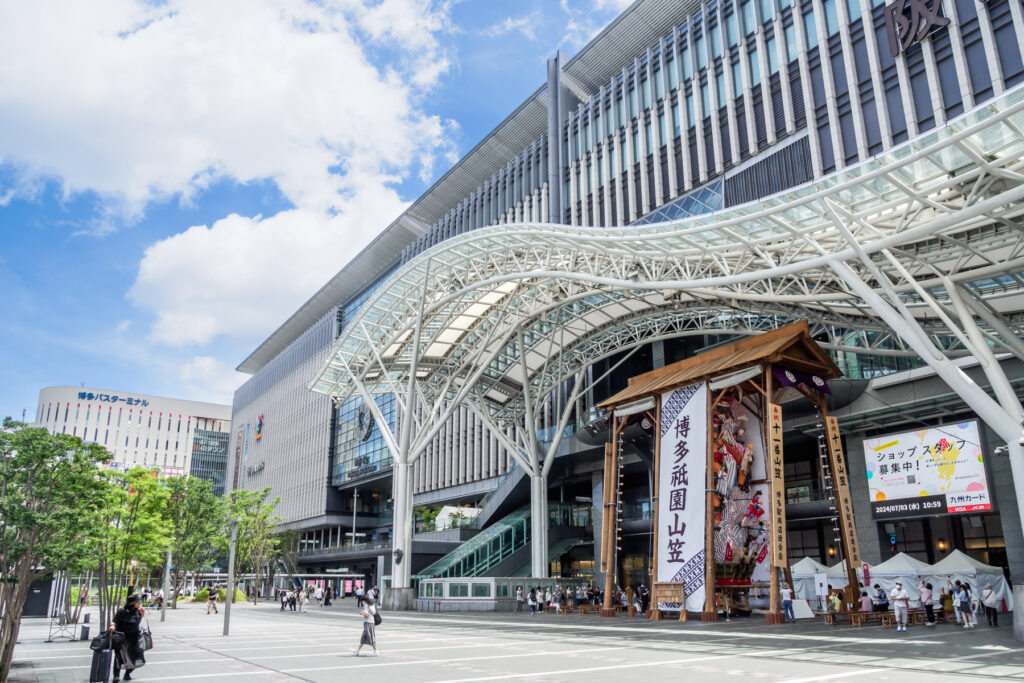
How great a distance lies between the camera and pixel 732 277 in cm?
2267

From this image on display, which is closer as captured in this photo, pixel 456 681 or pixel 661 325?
pixel 456 681

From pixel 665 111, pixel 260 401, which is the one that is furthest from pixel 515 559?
pixel 260 401

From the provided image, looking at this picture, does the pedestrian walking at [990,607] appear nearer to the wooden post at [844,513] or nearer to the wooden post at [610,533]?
the wooden post at [844,513]

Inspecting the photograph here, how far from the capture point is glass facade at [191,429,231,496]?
133750 millimetres

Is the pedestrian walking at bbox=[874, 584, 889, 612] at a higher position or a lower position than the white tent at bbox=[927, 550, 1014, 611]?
lower

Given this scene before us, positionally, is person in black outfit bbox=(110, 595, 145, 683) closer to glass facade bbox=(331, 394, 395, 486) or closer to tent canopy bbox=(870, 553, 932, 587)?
tent canopy bbox=(870, 553, 932, 587)

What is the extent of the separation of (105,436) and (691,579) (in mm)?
127498

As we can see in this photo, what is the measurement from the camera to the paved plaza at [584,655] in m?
12.0

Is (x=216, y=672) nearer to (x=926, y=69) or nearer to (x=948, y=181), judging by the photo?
(x=948, y=181)

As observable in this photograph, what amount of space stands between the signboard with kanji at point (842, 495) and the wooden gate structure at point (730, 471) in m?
0.04

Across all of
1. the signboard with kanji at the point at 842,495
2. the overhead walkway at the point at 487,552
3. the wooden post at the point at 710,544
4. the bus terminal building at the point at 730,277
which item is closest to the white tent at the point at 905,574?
the bus terminal building at the point at 730,277

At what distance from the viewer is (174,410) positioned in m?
136

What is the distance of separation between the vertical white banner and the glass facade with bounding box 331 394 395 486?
4968 cm

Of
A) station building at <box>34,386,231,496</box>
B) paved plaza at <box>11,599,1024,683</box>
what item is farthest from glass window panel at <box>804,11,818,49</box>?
station building at <box>34,386,231,496</box>
